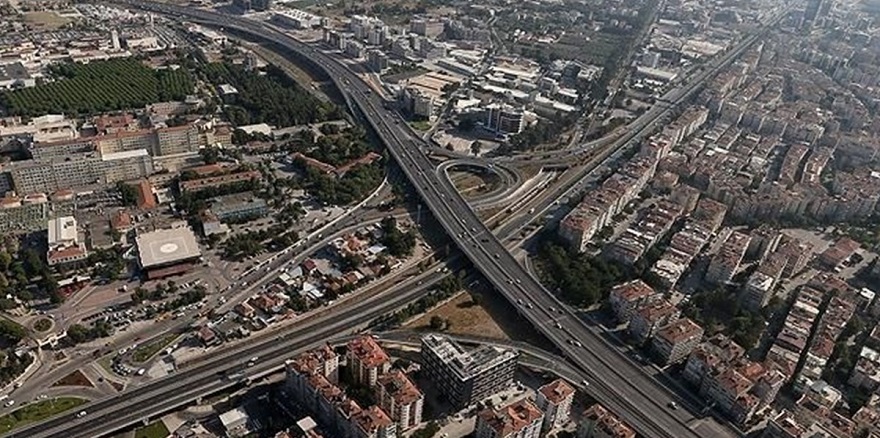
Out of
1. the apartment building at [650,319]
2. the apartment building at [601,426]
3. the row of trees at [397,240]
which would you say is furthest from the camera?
the row of trees at [397,240]

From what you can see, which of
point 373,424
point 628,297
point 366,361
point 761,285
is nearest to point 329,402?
point 373,424

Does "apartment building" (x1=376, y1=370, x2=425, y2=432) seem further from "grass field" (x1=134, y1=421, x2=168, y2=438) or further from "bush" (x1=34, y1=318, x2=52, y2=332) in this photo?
"bush" (x1=34, y1=318, x2=52, y2=332)

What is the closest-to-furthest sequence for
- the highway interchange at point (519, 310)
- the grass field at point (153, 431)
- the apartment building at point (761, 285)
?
the grass field at point (153, 431) → the highway interchange at point (519, 310) → the apartment building at point (761, 285)

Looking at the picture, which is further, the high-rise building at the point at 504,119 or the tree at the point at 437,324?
the high-rise building at the point at 504,119

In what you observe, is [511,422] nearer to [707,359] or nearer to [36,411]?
[707,359]

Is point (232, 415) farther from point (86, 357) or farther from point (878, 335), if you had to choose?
point (878, 335)

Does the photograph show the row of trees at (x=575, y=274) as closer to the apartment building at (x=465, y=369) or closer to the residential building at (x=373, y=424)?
the apartment building at (x=465, y=369)

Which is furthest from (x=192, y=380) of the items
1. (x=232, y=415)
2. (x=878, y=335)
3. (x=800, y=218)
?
A: (x=800, y=218)

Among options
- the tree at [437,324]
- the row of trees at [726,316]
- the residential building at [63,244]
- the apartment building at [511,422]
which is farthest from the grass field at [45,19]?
the row of trees at [726,316]
